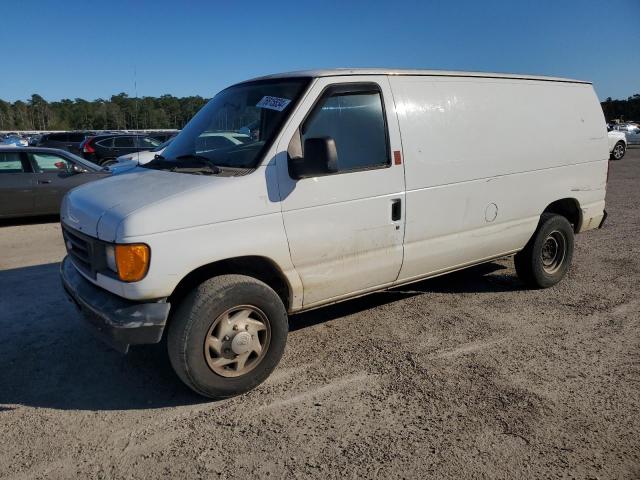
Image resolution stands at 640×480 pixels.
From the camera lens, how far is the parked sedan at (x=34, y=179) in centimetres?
930

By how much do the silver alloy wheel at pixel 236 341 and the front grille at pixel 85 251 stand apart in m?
0.84

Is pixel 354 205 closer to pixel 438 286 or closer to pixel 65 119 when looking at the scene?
pixel 438 286

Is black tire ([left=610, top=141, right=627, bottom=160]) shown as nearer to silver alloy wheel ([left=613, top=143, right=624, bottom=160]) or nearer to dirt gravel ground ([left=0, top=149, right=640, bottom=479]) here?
silver alloy wheel ([left=613, top=143, right=624, bottom=160])

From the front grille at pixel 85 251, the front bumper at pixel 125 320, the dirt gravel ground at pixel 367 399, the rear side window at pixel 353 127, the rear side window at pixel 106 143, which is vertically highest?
the rear side window at pixel 353 127

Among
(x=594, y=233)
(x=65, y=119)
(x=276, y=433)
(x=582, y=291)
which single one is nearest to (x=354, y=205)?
(x=276, y=433)

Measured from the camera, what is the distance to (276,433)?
3020 mm

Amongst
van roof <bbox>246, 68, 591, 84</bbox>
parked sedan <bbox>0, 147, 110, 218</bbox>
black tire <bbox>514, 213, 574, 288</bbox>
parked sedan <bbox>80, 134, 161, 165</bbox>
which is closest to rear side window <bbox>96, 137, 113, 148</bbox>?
parked sedan <bbox>80, 134, 161, 165</bbox>

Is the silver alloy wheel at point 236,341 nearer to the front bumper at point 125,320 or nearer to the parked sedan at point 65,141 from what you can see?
the front bumper at point 125,320

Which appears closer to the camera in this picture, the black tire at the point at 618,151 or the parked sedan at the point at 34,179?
the parked sedan at the point at 34,179

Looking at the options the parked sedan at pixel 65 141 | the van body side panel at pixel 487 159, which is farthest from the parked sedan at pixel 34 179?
the parked sedan at pixel 65 141

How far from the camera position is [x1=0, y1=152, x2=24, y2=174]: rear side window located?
9430 millimetres

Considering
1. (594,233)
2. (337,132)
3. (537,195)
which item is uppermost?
(337,132)

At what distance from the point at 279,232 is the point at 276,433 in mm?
1274

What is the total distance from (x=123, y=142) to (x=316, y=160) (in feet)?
56.9
